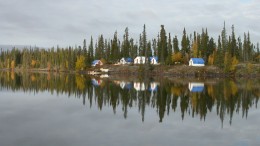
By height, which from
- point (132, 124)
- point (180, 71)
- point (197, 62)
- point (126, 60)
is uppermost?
point (126, 60)

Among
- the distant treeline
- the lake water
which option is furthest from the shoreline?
the lake water

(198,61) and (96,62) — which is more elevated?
(96,62)

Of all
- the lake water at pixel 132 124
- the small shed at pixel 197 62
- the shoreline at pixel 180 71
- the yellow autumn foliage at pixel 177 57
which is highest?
the yellow autumn foliage at pixel 177 57

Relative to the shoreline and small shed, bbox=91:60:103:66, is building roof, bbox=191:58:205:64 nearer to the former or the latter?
the shoreline

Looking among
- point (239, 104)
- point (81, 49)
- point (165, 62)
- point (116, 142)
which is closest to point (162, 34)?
point (165, 62)

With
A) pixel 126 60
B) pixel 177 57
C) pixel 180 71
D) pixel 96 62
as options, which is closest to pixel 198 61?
pixel 180 71

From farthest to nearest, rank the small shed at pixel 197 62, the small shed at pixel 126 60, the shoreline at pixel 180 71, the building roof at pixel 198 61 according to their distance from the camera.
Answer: the small shed at pixel 126 60 < the building roof at pixel 198 61 < the small shed at pixel 197 62 < the shoreline at pixel 180 71

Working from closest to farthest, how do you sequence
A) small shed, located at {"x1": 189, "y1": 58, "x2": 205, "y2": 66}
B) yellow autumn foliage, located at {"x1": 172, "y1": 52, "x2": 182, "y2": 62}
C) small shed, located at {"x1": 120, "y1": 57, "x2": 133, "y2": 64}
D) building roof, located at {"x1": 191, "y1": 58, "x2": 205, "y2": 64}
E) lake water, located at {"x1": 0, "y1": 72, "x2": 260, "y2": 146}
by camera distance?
1. lake water, located at {"x1": 0, "y1": 72, "x2": 260, "y2": 146}
2. small shed, located at {"x1": 189, "y1": 58, "x2": 205, "y2": 66}
3. building roof, located at {"x1": 191, "y1": 58, "x2": 205, "y2": 64}
4. yellow autumn foliage, located at {"x1": 172, "y1": 52, "x2": 182, "y2": 62}
5. small shed, located at {"x1": 120, "y1": 57, "x2": 133, "y2": 64}

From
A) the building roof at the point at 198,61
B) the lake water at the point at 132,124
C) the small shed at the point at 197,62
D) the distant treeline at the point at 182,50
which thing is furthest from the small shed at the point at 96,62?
the lake water at the point at 132,124

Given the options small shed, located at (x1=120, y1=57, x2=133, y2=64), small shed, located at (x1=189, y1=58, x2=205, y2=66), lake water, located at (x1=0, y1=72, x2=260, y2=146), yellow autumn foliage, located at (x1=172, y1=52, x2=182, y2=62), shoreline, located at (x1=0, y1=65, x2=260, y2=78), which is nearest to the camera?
lake water, located at (x1=0, y1=72, x2=260, y2=146)

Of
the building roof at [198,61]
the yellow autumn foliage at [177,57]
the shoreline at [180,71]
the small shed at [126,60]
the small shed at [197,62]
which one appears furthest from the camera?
the small shed at [126,60]

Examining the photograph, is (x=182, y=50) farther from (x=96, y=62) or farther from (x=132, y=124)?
(x=132, y=124)

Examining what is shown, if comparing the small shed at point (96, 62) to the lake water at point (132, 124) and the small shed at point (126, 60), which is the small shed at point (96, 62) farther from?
the lake water at point (132, 124)

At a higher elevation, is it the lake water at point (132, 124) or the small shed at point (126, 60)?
the small shed at point (126, 60)
